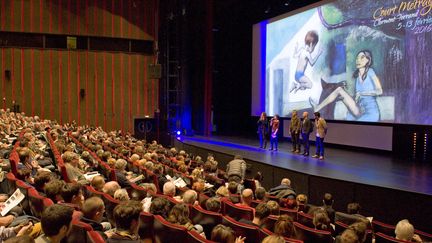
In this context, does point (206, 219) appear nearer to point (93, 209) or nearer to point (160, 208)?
point (160, 208)

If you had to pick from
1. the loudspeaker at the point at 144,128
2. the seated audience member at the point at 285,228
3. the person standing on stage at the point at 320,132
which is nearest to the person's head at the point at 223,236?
the seated audience member at the point at 285,228

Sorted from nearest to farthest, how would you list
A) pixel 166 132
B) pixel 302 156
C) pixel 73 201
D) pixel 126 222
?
pixel 126 222, pixel 73 201, pixel 302 156, pixel 166 132

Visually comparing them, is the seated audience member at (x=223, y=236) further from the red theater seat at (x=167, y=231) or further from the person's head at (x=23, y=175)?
the person's head at (x=23, y=175)

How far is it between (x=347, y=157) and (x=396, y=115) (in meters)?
1.48

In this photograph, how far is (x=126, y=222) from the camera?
A: 2.67m

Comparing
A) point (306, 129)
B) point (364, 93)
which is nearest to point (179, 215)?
point (306, 129)

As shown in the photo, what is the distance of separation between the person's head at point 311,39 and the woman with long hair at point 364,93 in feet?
5.88

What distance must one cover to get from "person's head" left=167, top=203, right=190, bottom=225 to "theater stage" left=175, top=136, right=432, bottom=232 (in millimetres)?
3976

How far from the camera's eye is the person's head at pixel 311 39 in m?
12.4

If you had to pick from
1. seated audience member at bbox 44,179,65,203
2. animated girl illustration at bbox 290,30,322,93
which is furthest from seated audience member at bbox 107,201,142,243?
animated girl illustration at bbox 290,30,322,93

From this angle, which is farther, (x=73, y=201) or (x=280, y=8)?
(x=280, y=8)

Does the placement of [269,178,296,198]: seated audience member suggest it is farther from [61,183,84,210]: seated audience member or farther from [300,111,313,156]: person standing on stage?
[300,111,313,156]: person standing on stage

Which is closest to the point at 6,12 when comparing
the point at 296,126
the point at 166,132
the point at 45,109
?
the point at 45,109

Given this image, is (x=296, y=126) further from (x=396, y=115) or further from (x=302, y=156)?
(x=396, y=115)
